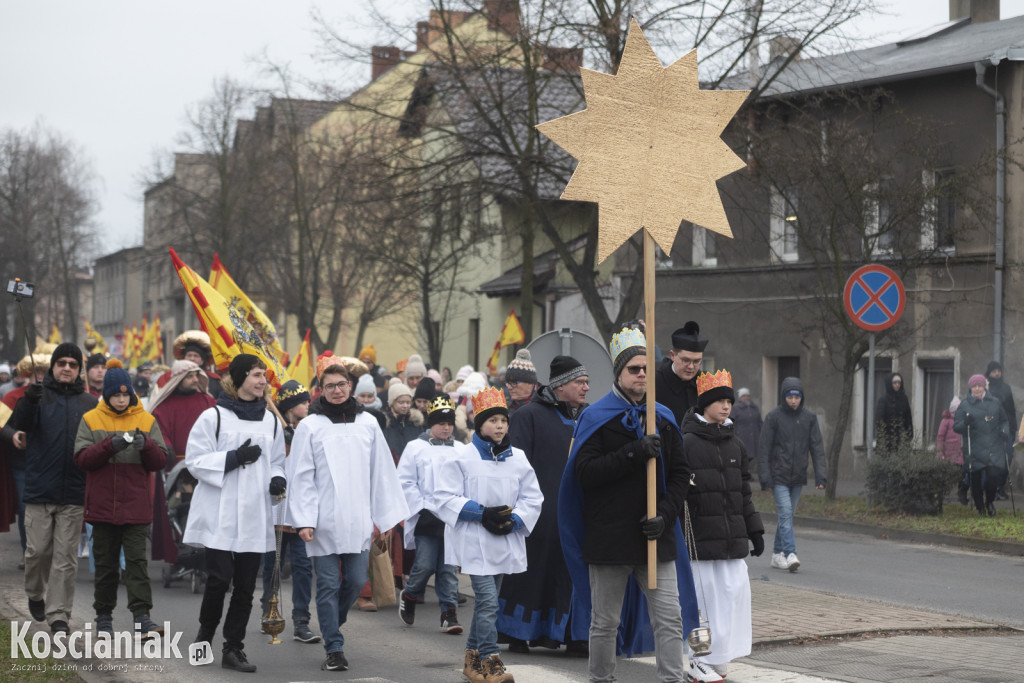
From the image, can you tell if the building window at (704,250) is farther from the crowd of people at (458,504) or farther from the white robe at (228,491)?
the white robe at (228,491)

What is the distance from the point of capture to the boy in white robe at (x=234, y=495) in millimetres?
8234

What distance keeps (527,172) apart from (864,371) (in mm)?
8784

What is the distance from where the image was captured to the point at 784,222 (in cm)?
2386

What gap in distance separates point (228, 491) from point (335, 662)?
1.24m

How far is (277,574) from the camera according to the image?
30.0 ft

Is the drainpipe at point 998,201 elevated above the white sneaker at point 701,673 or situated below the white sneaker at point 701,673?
above

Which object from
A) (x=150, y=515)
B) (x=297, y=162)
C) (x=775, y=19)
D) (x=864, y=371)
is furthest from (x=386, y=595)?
(x=297, y=162)

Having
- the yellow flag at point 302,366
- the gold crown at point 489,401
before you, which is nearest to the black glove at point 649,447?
the gold crown at point 489,401

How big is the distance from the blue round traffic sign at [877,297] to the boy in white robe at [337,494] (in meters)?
9.50

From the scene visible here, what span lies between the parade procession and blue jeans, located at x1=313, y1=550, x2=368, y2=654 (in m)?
0.04

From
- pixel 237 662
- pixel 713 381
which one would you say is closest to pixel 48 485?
pixel 237 662

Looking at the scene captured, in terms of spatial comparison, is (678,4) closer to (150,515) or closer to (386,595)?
(386,595)

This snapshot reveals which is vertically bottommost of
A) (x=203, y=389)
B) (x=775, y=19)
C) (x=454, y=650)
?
Result: (x=454, y=650)

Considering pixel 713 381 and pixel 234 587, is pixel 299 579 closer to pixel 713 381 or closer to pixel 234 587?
pixel 234 587
